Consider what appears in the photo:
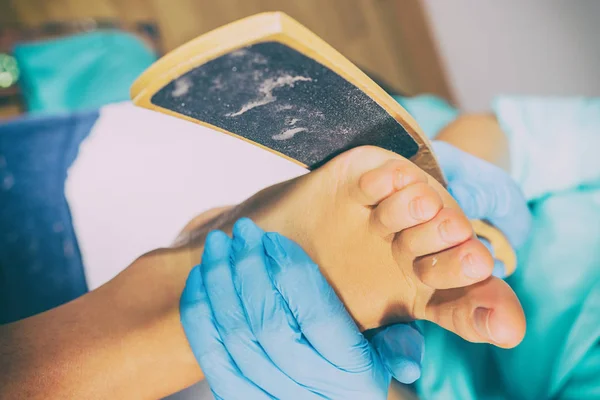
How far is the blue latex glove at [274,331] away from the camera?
0.44 m

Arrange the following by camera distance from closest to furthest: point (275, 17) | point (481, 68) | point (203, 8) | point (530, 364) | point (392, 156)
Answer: point (275, 17) → point (392, 156) → point (530, 364) → point (481, 68) → point (203, 8)

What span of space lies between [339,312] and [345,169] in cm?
14

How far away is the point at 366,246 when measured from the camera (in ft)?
1.51

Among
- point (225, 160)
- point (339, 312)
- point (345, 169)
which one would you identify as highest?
point (225, 160)

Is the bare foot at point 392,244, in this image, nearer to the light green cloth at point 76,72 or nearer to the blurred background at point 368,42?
the blurred background at point 368,42

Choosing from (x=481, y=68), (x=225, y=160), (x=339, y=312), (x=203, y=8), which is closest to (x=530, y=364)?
(x=339, y=312)

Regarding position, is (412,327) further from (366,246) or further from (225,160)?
(225,160)

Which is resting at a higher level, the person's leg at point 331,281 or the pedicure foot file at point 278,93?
the pedicure foot file at point 278,93

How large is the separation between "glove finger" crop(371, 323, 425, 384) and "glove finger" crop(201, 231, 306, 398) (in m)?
0.10

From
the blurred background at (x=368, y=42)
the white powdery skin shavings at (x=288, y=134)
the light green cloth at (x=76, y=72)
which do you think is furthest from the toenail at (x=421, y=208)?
the light green cloth at (x=76, y=72)

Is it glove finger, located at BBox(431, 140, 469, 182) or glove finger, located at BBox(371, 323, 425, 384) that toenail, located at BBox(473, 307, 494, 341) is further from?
glove finger, located at BBox(431, 140, 469, 182)

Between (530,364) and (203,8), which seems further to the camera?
(203,8)

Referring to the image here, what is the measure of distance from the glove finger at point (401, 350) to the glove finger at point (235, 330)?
10cm

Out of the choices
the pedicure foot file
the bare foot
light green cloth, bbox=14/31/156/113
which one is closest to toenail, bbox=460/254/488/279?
the bare foot
